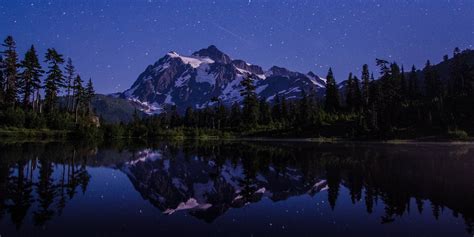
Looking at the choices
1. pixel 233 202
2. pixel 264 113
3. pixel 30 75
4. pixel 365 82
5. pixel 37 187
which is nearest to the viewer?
pixel 233 202

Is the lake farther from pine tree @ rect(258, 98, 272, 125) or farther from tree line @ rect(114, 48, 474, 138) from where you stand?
pine tree @ rect(258, 98, 272, 125)

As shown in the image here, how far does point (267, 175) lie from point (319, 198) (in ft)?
21.3

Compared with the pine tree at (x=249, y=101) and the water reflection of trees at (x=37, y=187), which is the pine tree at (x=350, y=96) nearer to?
the pine tree at (x=249, y=101)

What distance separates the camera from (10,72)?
7344cm

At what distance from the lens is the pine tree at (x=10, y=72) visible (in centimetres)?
7188

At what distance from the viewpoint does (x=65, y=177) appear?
18016mm

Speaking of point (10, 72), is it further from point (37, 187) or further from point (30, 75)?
point (37, 187)

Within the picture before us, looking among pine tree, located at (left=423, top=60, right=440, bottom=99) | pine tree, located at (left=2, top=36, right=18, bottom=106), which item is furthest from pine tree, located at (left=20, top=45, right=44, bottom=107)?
pine tree, located at (left=423, top=60, right=440, bottom=99)

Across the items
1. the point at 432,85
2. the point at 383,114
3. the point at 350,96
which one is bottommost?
the point at 383,114

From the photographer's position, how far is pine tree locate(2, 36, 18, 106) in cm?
7188

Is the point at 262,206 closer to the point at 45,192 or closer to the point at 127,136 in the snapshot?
the point at 45,192

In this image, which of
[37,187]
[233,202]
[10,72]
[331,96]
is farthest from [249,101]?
[233,202]

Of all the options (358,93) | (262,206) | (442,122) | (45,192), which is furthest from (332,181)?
(358,93)

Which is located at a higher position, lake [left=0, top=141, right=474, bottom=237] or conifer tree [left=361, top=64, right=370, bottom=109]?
conifer tree [left=361, top=64, right=370, bottom=109]
